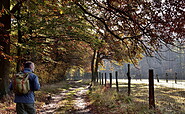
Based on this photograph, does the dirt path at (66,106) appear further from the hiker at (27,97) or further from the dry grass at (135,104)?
the hiker at (27,97)

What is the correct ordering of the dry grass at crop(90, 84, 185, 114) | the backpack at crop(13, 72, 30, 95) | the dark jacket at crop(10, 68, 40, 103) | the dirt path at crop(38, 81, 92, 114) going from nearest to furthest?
the backpack at crop(13, 72, 30, 95) → the dark jacket at crop(10, 68, 40, 103) → the dry grass at crop(90, 84, 185, 114) → the dirt path at crop(38, 81, 92, 114)

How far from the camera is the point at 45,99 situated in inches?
489

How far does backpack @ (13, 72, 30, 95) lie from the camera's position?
4.72 metres

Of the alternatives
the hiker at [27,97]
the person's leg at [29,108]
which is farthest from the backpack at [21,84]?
the person's leg at [29,108]

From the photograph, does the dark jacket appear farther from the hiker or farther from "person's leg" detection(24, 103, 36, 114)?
"person's leg" detection(24, 103, 36, 114)

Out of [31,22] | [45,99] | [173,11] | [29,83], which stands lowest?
[45,99]

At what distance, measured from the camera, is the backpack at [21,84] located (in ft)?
15.5

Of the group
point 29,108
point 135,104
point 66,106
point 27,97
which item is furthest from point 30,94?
point 66,106

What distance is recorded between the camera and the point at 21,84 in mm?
4715

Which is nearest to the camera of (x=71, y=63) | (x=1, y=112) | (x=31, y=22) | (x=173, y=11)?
(x=173, y=11)

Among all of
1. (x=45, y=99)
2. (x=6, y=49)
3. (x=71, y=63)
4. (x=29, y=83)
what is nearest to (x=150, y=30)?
(x=29, y=83)

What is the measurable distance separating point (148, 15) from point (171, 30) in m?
0.99

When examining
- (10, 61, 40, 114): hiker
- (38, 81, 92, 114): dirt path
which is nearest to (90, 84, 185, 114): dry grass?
(38, 81, 92, 114): dirt path

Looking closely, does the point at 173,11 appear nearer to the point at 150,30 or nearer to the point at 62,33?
the point at 150,30
